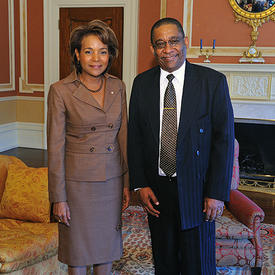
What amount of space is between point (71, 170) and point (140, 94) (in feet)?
1.63

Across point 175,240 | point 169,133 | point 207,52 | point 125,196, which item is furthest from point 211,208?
point 207,52

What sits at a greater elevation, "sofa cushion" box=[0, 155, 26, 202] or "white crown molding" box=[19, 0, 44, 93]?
"white crown molding" box=[19, 0, 44, 93]

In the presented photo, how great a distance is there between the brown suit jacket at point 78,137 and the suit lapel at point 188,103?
374 millimetres

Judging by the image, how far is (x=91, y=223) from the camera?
2064 millimetres

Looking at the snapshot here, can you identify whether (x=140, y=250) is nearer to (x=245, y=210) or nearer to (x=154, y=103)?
(x=245, y=210)

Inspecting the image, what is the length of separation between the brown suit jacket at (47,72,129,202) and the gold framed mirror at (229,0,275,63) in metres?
3.54

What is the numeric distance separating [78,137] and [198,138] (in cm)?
58

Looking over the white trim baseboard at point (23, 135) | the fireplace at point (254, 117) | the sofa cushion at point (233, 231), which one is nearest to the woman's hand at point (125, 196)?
the sofa cushion at point (233, 231)

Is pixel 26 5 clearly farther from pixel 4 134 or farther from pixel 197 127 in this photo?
pixel 197 127

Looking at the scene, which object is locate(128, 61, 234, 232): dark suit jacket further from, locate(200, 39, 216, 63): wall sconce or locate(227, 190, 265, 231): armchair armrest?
locate(200, 39, 216, 63): wall sconce

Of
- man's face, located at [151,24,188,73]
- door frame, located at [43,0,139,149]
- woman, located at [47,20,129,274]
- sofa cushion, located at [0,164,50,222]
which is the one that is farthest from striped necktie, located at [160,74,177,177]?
door frame, located at [43,0,139,149]

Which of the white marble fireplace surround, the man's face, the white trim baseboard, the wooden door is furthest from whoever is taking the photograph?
the white trim baseboard

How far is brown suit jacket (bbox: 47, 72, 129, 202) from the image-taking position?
6.42 feet

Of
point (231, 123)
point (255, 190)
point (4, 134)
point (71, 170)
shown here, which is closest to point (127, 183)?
point (71, 170)
